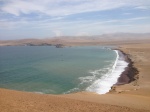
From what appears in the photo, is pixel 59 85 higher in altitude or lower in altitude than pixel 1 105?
lower

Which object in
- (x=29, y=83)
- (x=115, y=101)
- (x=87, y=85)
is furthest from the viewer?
(x=29, y=83)

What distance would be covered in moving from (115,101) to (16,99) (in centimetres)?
984

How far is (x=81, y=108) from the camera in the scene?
1884cm

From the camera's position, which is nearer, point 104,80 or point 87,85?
point 87,85

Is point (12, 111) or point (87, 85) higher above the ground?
point (12, 111)

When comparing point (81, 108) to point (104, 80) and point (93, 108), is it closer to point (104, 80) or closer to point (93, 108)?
point (93, 108)

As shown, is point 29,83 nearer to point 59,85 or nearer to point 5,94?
point 59,85

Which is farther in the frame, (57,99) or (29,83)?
(29,83)

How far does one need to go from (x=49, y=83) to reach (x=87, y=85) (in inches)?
315

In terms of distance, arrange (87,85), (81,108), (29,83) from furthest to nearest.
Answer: (29,83)
(87,85)
(81,108)

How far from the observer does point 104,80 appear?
47.4 metres

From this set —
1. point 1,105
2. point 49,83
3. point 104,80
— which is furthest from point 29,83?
point 1,105

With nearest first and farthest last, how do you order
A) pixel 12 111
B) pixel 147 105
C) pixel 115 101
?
pixel 12 111 < pixel 147 105 < pixel 115 101

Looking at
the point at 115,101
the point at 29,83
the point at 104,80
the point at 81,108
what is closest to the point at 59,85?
the point at 29,83
